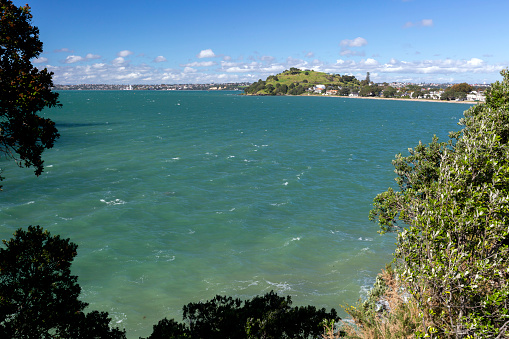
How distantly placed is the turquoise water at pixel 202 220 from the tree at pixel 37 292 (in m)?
12.7

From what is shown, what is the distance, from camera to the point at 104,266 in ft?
110

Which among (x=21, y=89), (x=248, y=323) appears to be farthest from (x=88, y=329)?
(x=21, y=89)

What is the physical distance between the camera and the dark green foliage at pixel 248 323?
14602 mm

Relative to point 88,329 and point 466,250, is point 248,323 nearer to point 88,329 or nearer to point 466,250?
point 88,329

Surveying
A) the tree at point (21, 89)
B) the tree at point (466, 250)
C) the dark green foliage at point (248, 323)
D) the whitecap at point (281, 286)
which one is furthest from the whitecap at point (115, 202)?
the tree at point (466, 250)

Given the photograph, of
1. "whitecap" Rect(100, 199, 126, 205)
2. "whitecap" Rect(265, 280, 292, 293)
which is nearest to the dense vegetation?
"whitecap" Rect(265, 280, 292, 293)

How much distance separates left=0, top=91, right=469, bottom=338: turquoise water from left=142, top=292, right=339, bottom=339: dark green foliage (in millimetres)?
11064

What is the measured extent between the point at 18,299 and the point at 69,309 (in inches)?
67.7

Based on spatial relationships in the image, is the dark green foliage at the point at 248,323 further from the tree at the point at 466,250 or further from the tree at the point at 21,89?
the tree at the point at 21,89

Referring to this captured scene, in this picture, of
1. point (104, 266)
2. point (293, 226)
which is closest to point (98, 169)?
point (104, 266)

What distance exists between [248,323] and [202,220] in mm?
29820

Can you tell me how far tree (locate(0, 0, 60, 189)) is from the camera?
11617 mm

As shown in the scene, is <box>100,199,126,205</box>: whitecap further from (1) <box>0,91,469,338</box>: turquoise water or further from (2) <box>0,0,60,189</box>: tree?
(2) <box>0,0,60,189</box>: tree

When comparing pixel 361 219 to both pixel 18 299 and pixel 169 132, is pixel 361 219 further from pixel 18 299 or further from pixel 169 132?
pixel 169 132
